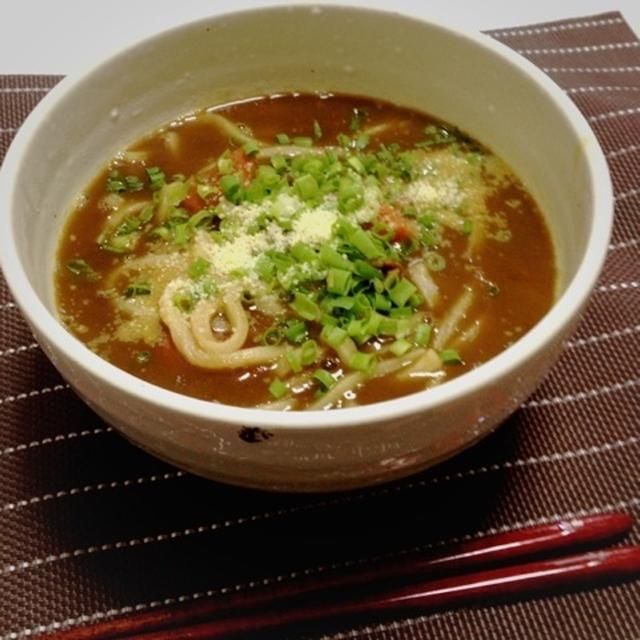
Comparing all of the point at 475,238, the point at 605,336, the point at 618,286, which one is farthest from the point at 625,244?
the point at 475,238

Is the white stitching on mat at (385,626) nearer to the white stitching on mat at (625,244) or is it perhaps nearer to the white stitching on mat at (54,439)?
the white stitching on mat at (54,439)

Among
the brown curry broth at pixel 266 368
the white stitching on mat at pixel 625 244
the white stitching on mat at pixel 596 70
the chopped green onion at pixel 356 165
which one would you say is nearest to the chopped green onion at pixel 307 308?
the brown curry broth at pixel 266 368

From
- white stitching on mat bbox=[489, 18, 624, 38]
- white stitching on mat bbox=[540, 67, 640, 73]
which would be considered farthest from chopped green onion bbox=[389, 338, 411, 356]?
white stitching on mat bbox=[489, 18, 624, 38]

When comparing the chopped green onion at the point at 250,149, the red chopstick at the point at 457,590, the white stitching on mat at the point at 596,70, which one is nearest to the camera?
the red chopstick at the point at 457,590

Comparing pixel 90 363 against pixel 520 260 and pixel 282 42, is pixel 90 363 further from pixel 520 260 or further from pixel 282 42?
pixel 282 42

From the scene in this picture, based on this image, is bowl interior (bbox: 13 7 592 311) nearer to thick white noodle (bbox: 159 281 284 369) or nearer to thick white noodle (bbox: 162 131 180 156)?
thick white noodle (bbox: 162 131 180 156)

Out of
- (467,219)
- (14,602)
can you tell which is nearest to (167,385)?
(14,602)
